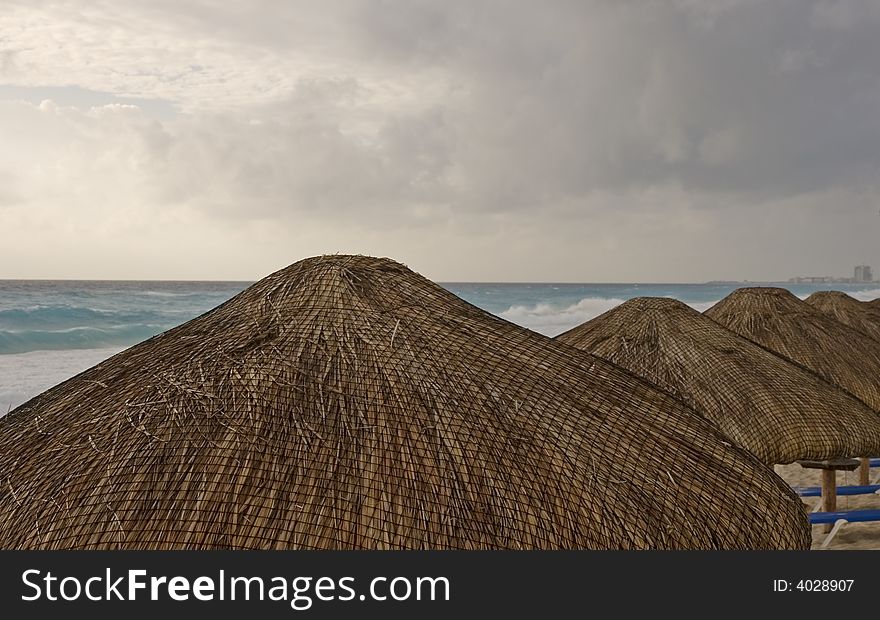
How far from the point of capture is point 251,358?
10.8 ft

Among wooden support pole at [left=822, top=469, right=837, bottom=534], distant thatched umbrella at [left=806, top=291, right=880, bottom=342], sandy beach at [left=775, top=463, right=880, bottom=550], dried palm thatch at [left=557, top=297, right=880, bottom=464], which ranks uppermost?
distant thatched umbrella at [left=806, top=291, right=880, bottom=342]

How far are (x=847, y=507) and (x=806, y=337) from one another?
2114 mm

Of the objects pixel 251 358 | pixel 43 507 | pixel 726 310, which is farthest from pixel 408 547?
pixel 726 310

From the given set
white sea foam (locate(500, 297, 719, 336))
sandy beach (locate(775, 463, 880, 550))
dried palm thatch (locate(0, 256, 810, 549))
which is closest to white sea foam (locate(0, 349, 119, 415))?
sandy beach (locate(775, 463, 880, 550))

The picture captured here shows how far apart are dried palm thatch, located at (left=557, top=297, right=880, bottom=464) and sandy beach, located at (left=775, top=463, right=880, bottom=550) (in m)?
1.80

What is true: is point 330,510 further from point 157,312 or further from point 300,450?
point 157,312

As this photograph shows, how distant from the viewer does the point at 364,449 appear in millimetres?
2943

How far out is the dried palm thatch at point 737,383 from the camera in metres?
5.48

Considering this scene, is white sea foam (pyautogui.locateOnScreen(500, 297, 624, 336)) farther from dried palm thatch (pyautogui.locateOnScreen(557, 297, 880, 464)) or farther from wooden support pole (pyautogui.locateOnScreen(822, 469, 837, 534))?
dried palm thatch (pyautogui.locateOnScreen(557, 297, 880, 464))

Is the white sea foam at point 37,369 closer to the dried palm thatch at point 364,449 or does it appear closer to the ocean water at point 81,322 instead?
the ocean water at point 81,322

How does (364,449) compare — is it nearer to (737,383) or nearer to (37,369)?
(737,383)

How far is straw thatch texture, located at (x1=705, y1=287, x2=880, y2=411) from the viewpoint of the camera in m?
7.95

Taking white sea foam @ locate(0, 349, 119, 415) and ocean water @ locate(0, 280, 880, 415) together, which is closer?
white sea foam @ locate(0, 349, 119, 415)

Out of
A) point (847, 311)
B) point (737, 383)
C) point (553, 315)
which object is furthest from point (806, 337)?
point (553, 315)
